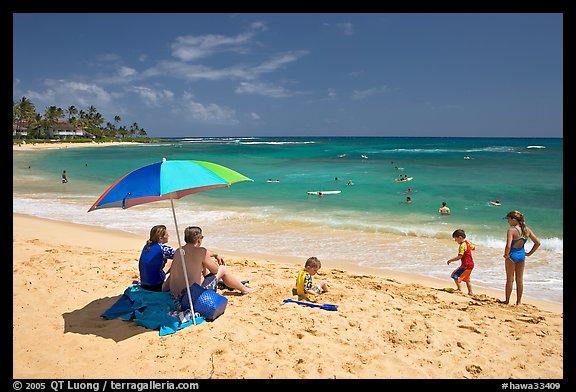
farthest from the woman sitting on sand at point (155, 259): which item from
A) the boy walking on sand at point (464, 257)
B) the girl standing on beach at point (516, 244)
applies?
the girl standing on beach at point (516, 244)

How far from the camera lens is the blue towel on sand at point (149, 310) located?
482 centimetres

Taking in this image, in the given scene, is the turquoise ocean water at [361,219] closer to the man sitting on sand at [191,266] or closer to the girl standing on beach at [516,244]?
the girl standing on beach at [516,244]

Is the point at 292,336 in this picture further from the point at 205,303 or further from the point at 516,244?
the point at 516,244

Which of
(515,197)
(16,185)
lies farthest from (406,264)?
(16,185)

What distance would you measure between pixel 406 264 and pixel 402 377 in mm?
5181

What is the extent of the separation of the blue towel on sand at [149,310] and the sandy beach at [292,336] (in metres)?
0.12

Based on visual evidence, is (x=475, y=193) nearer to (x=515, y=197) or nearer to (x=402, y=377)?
(x=515, y=197)

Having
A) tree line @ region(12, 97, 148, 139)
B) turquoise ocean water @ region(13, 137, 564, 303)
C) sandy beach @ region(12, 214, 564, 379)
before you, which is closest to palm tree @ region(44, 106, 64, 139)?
tree line @ region(12, 97, 148, 139)

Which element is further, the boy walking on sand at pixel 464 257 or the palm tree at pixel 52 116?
the palm tree at pixel 52 116

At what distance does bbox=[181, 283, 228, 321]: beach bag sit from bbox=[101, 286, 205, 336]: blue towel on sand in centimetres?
11

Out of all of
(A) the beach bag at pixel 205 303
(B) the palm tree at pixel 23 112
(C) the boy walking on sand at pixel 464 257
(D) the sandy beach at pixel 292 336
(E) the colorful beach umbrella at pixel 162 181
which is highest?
(B) the palm tree at pixel 23 112

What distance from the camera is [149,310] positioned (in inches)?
199

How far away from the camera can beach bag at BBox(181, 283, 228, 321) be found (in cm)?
505

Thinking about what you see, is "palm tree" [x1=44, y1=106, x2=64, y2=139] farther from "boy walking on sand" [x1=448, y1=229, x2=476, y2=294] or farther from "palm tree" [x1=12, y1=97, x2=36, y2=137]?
"boy walking on sand" [x1=448, y1=229, x2=476, y2=294]
